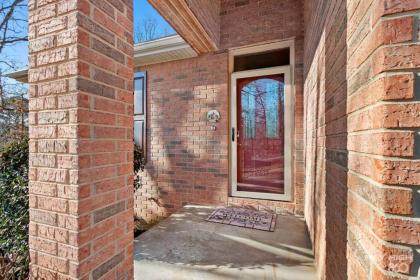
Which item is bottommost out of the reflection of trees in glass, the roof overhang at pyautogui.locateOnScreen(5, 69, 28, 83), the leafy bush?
the leafy bush

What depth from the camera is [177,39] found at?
3453 millimetres

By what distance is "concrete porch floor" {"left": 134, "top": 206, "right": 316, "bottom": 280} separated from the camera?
5.80ft

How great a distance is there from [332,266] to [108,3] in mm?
1949

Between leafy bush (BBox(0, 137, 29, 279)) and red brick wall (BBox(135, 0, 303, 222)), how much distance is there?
6.98 feet

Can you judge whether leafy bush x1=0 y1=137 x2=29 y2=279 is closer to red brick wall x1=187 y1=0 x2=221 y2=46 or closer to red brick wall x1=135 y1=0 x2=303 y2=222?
red brick wall x1=135 y1=0 x2=303 y2=222

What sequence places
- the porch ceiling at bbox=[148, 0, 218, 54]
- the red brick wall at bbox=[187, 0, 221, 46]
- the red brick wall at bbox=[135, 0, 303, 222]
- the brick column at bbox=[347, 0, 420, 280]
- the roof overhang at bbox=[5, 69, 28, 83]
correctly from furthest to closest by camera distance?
1. the roof overhang at bbox=[5, 69, 28, 83]
2. the red brick wall at bbox=[135, 0, 303, 222]
3. the red brick wall at bbox=[187, 0, 221, 46]
4. the porch ceiling at bbox=[148, 0, 218, 54]
5. the brick column at bbox=[347, 0, 420, 280]

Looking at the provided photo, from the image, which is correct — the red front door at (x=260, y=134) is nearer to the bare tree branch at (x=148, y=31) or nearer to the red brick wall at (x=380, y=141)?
the bare tree branch at (x=148, y=31)

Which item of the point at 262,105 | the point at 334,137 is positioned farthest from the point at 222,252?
the point at 262,105

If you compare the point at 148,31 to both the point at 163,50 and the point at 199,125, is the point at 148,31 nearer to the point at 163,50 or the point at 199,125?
the point at 163,50

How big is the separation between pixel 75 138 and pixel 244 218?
2.50 metres

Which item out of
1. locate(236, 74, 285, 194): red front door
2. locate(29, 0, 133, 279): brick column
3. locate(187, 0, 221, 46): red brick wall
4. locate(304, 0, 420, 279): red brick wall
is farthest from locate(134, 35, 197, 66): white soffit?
locate(304, 0, 420, 279): red brick wall

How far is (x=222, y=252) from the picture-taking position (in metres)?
2.08

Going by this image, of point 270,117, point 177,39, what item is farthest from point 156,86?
point 270,117

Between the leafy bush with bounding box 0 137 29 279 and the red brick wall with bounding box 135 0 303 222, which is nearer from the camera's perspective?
the leafy bush with bounding box 0 137 29 279
